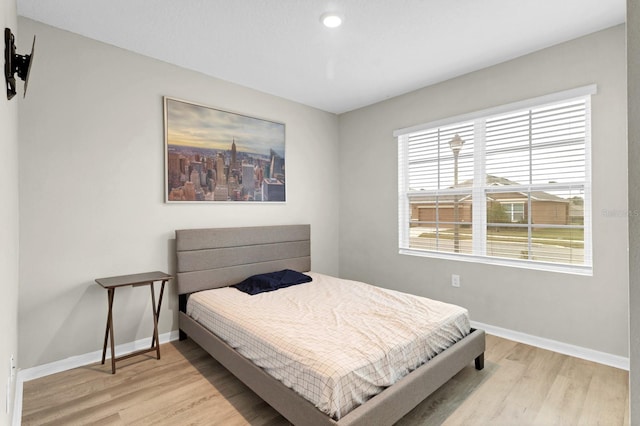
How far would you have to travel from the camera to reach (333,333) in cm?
Answer: 206

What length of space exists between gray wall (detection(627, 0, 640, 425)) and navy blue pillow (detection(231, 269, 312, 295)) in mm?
2661

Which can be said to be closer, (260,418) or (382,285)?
(260,418)

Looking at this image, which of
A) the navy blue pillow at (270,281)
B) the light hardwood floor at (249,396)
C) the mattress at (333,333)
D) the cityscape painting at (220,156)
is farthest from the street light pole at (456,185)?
the cityscape painting at (220,156)

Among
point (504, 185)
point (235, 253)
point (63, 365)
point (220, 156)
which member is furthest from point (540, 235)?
point (63, 365)

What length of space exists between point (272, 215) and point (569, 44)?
3198 mm

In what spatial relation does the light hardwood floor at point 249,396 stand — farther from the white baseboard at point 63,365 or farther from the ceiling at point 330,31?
the ceiling at point 330,31

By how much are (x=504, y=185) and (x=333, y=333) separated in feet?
7.39

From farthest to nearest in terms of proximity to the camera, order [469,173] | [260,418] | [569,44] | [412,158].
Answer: [412,158]
[469,173]
[569,44]
[260,418]

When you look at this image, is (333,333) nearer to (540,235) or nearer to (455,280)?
(455,280)

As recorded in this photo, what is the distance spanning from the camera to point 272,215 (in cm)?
387

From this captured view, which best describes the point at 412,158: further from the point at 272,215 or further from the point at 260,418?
the point at 260,418

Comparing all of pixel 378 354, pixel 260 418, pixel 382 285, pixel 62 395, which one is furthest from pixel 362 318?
pixel 62 395

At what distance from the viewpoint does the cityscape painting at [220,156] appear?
122 inches

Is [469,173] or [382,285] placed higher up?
[469,173]
